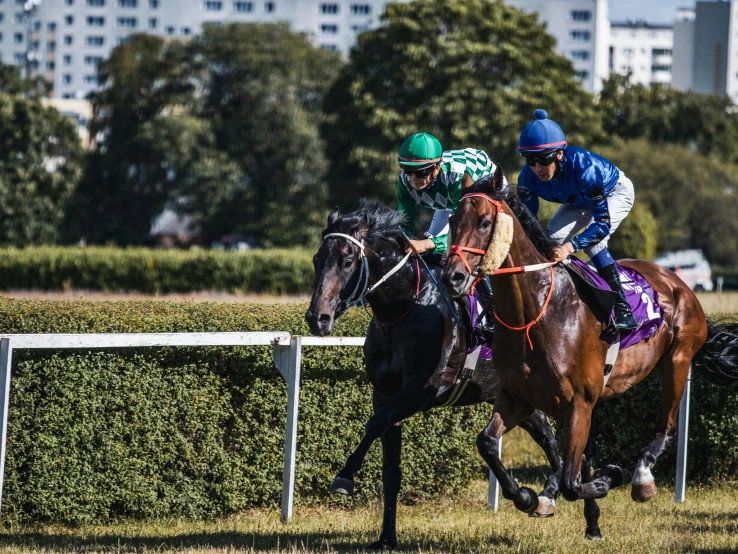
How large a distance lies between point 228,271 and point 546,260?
21.4m

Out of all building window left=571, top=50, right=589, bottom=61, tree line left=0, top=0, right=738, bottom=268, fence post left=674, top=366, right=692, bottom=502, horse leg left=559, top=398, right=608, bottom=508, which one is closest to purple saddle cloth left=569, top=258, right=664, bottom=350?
horse leg left=559, top=398, right=608, bottom=508

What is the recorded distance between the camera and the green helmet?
19.9 ft

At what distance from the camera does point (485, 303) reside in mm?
6539

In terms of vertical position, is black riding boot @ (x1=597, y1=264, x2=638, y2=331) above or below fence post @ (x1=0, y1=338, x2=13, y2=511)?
above

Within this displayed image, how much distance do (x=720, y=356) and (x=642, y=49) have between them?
397 ft

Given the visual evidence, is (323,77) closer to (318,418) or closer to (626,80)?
(626,80)

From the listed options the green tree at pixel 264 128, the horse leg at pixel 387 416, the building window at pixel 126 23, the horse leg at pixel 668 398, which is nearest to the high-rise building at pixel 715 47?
the building window at pixel 126 23

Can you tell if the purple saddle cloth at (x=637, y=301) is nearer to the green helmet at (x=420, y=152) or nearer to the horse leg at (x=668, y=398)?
the horse leg at (x=668, y=398)

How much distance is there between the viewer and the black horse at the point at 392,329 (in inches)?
222

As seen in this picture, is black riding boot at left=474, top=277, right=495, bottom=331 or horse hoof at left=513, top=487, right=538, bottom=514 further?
black riding boot at left=474, top=277, right=495, bottom=331

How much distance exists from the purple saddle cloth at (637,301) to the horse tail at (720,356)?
1058 millimetres

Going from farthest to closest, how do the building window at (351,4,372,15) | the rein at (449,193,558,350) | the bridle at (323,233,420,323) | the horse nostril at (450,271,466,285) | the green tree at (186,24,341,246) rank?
1. the building window at (351,4,372,15)
2. the green tree at (186,24,341,246)
3. the bridle at (323,233,420,323)
4. the rein at (449,193,558,350)
5. the horse nostril at (450,271,466,285)

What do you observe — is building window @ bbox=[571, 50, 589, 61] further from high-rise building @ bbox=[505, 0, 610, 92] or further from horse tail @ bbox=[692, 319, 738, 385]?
horse tail @ bbox=[692, 319, 738, 385]

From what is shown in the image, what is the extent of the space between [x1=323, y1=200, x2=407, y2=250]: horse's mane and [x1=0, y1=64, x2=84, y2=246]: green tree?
4194cm
